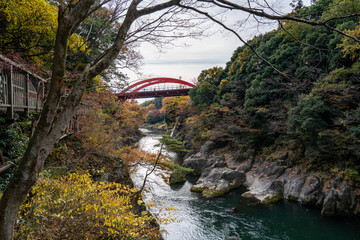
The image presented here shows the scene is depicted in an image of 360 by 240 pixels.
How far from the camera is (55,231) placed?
124 inches

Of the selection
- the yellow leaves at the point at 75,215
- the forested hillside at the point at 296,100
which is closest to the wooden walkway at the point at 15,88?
the yellow leaves at the point at 75,215

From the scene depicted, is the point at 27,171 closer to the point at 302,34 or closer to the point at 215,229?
the point at 215,229

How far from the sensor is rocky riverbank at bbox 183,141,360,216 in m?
8.66

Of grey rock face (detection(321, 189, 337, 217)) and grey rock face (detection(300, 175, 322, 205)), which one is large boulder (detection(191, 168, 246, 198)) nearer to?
grey rock face (detection(300, 175, 322, 205))

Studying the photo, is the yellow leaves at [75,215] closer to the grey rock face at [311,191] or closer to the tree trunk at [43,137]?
the tree trunk at [43,137]

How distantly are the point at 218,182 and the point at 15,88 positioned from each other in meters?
10.5

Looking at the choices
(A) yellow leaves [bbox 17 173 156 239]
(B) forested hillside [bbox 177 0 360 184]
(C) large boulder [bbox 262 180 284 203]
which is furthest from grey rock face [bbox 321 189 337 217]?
(A) yellow leaves [bbox 17 173 156 239]

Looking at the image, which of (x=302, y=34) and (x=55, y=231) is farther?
(x=302, y=34)

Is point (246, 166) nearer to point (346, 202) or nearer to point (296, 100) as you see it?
point (296, 100)

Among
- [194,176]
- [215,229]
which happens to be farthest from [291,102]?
[215,229]

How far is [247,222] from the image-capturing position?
340 inches

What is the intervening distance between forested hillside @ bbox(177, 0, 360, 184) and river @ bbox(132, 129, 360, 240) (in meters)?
2.53

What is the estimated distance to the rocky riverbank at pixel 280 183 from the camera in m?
8.66

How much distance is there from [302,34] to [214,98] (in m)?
9.10
